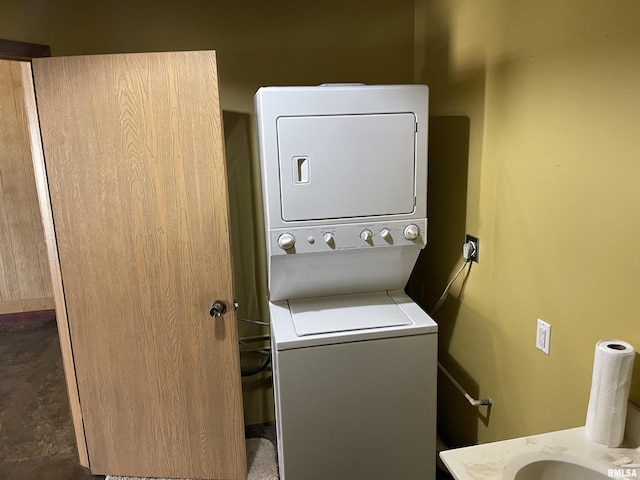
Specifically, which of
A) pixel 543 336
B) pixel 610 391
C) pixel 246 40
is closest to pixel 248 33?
pixel 246 40

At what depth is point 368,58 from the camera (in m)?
2.26

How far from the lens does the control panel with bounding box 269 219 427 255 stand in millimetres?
1718

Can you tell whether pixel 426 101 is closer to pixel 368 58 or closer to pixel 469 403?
Result: pixel 368 58

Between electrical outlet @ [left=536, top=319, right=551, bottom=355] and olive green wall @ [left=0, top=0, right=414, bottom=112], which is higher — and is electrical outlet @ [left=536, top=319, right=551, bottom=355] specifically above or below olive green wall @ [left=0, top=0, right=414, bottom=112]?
below

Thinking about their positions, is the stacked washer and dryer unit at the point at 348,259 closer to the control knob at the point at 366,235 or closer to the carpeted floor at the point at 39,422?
the control knob at the point at 366,235

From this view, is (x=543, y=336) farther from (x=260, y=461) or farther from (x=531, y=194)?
(x=260, y=461)

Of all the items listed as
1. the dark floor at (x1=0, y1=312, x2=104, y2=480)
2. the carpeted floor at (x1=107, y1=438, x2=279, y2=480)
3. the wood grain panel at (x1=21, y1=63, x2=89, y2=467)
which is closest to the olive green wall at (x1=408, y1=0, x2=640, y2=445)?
the carpeted floor at (x1=107, y1=438, x2=279, y2=480)

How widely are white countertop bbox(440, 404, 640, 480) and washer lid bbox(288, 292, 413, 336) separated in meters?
0.63

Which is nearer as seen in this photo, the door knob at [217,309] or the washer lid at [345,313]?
the washer lid at [345,313]

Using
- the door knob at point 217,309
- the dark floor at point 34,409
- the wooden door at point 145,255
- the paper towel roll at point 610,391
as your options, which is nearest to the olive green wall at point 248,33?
the wooden door at point 145,255

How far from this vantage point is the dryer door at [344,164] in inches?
65.7

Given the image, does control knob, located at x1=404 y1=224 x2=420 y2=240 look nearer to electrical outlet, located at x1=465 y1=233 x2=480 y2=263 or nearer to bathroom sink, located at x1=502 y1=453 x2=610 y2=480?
electrical outlet, located at x1=465 y1=233 x2=480 y2=263

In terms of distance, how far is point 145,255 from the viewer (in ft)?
6.31

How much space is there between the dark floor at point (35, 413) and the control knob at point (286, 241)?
125 centimetres
